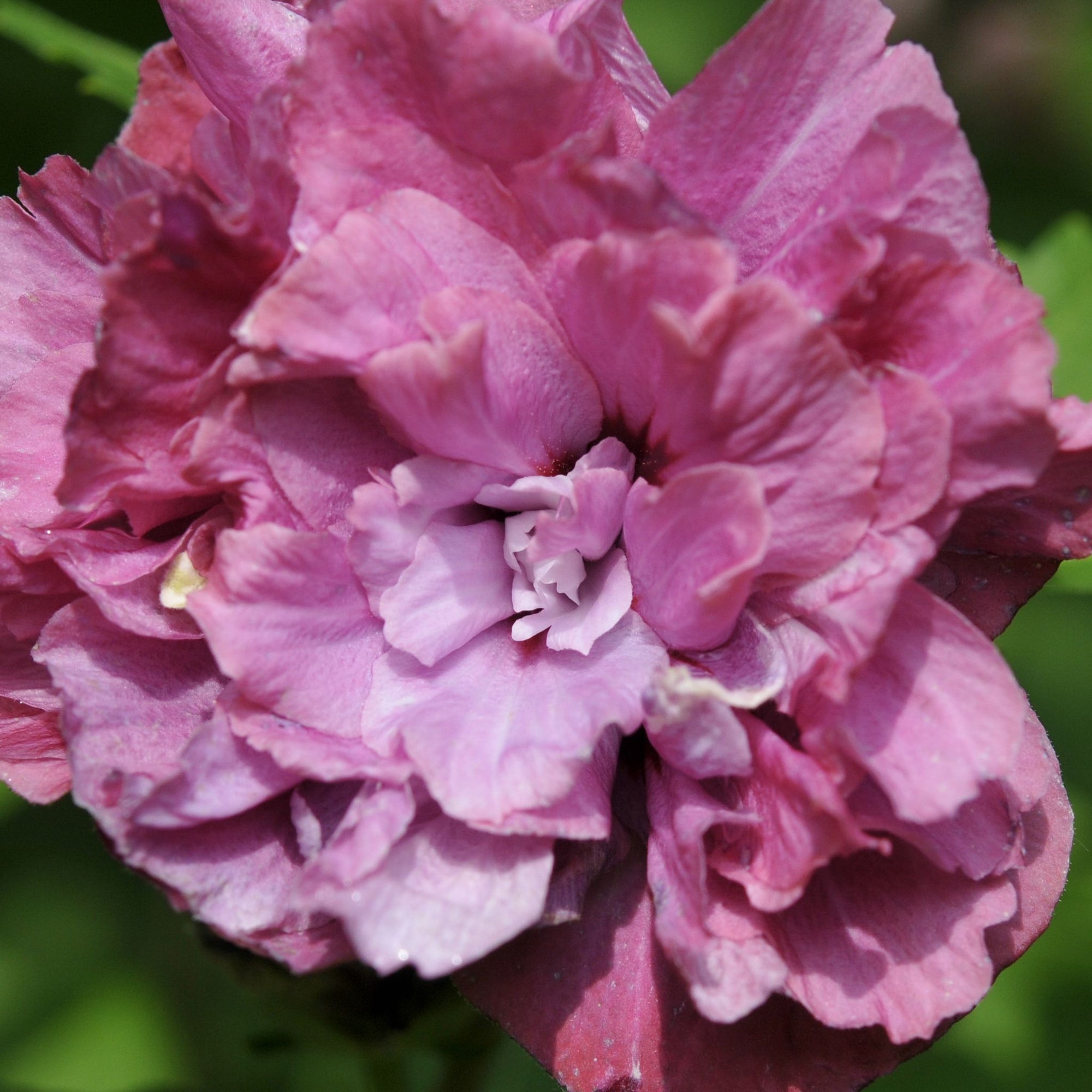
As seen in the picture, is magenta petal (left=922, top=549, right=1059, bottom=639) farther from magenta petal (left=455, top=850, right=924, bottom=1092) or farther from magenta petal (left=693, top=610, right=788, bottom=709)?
magenta petal (left=455, top=850, right=924, bottom=1092)

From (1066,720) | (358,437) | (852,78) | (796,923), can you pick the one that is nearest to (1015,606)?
(796,923)

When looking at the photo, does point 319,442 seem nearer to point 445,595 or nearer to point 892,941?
point 445,595

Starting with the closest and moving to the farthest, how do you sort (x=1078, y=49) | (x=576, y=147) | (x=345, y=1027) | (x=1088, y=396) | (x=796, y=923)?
1. (x=576, y=147)
2. (x=796, y=923)
3. (x=345, y=1027)
4. (x=1088, y=396)
5. (x=1078, y=49)

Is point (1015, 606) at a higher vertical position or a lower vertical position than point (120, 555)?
higher

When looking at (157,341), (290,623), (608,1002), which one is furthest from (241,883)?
(157,341)

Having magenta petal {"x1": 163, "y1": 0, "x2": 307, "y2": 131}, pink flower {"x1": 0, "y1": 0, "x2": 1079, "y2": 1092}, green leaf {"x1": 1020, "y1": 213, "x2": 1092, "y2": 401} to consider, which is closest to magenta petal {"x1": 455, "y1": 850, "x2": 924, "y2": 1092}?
pink flower {"x1": 0, "y1": 0, "x2": 1079, "y2": 1092}

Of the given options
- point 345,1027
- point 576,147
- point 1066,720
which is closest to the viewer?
point 576,147

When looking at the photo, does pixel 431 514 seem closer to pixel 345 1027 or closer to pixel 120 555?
pixel 120 555
